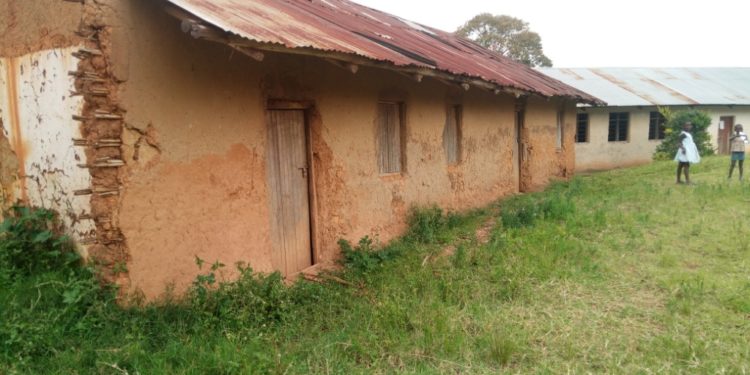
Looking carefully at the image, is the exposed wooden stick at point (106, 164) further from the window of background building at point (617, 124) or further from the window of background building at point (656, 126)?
the window of background building at point (656, 126)

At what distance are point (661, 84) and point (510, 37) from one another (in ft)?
50.1

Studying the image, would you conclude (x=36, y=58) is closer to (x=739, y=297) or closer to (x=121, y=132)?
(x=121, y=132)

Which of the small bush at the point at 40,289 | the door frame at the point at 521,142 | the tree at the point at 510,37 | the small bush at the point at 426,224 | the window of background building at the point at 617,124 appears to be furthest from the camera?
the tree at the point at 510,37

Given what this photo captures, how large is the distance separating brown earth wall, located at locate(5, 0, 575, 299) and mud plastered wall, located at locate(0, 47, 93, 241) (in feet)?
0.88

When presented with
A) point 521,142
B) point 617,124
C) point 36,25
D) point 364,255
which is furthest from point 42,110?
point 617,124

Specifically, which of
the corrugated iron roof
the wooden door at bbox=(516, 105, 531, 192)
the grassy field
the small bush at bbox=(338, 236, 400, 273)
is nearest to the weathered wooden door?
the small bush at bbox=(338, 236, 400, 273)

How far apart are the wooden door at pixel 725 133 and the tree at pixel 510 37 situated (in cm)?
1631

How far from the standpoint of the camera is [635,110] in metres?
19.6

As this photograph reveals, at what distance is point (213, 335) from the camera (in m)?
3.97

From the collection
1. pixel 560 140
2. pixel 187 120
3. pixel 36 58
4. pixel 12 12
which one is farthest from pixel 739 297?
pixel 560 140

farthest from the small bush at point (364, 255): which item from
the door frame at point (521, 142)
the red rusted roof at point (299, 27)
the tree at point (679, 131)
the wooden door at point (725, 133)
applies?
the wooden door at point (725, 133)

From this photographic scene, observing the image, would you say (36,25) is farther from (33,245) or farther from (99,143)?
(33,245)

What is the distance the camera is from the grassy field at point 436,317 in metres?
3.55

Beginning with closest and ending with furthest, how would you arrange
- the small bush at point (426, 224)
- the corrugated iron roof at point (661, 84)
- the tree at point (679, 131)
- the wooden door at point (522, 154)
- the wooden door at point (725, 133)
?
the small bush at point (426, 224) → the wooden door at point (522, 154) → the tree at point (679, 131) → the corrugated iron roof at point (661, 84) → the wooden door at point (725, 133)
